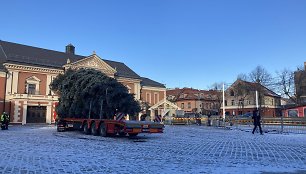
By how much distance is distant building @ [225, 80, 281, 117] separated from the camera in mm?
75438

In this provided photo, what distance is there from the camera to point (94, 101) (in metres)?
21.8

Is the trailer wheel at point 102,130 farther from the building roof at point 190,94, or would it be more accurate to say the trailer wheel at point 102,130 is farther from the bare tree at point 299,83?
the building roof at point 190,94

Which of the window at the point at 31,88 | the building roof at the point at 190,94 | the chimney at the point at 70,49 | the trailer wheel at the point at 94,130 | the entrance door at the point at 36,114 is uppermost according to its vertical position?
the chimney at the point at 70,49

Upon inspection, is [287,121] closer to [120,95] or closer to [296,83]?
[120,95]

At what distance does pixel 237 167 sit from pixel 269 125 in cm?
2768

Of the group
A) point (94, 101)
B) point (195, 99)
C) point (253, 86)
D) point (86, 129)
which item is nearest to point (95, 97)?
point (94, 101)

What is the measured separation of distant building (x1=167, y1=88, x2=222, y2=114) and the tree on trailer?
212ft

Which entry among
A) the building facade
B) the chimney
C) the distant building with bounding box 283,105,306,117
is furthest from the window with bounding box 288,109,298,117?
the chimney

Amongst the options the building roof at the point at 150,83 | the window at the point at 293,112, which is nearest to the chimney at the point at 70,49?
the building roof at the point at 150,83

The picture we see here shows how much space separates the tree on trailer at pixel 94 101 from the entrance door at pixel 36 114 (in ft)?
78.3

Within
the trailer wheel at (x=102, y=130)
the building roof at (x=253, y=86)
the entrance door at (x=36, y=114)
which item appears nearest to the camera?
the trailer wheel at (x=102, y=130)

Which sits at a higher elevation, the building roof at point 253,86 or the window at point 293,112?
the building roof at point 253,86

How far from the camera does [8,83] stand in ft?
147

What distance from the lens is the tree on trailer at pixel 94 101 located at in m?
21.0
